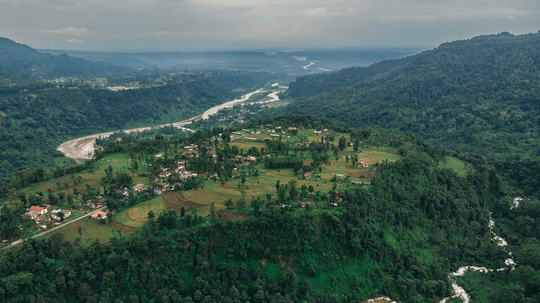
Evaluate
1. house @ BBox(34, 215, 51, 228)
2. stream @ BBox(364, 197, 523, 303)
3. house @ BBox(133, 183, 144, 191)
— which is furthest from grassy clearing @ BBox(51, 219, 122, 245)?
stream @ BBox(364, 197, 523, 303)

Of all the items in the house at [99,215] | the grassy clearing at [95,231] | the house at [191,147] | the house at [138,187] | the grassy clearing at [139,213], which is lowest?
the grassy clearing at [95,231]

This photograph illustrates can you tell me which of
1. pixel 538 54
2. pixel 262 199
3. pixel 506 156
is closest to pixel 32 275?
pixel 262 199

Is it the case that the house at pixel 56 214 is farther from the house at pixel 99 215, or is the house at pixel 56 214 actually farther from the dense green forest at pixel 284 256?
the dense green forest at pixel 284 256

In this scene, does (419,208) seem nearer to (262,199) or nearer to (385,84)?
(262,199)

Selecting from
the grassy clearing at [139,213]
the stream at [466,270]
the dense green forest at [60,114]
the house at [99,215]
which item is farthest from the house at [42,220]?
the dense green forest at [60,114]

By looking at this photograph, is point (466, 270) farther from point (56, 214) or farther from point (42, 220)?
point (42, 220)

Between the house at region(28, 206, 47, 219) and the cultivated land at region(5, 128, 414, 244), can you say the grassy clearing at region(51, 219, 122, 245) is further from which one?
the house at region(28, 206, 47, 219)
